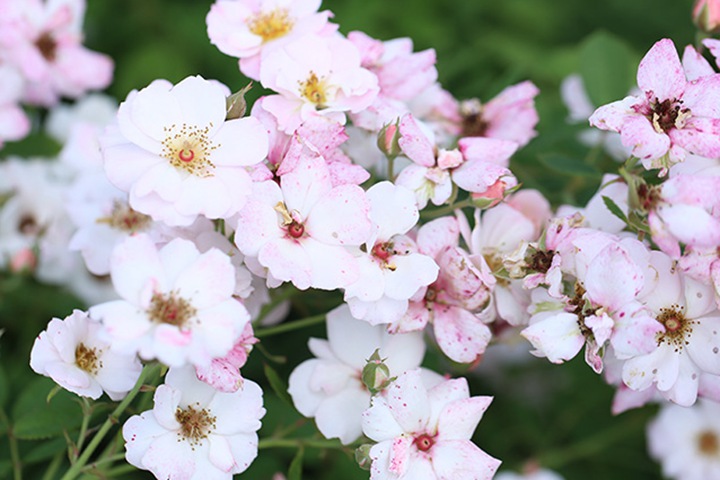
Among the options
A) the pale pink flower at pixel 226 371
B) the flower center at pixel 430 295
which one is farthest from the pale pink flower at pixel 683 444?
the pale pink flower at pixel 226 371

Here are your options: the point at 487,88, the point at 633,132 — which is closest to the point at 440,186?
the point at 633,132

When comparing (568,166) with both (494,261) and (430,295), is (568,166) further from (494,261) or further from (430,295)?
(430,295)

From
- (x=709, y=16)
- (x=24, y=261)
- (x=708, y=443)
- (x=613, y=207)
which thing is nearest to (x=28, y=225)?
(x=24, y=261)

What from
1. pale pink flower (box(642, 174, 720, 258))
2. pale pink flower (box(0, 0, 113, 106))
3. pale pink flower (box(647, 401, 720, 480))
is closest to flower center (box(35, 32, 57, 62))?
pale pink flower (box(0, 0, 113, 106))

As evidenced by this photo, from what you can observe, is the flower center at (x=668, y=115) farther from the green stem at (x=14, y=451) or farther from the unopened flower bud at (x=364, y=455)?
the green stem at (x=14, y=451)

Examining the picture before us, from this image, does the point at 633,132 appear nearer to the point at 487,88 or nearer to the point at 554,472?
the point at 487,88
